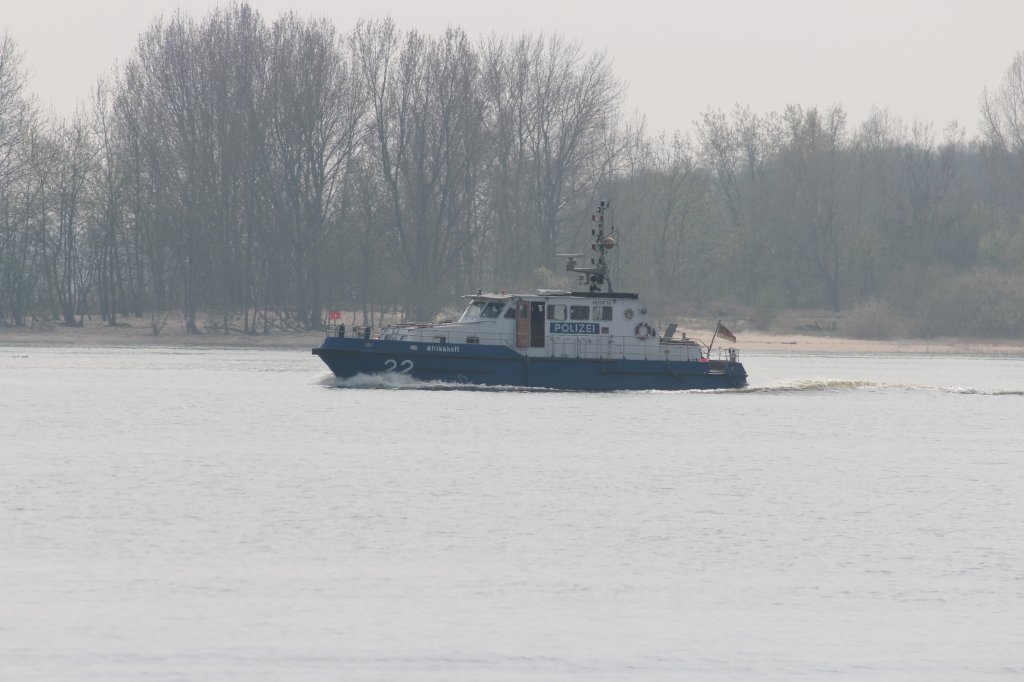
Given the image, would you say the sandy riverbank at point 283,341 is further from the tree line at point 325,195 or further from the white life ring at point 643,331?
the white life ring at point 643,331

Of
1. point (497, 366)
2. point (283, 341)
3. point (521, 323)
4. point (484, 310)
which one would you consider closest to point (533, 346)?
point (521, 323)

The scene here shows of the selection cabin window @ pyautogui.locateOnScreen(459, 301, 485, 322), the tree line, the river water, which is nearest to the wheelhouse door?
cabin window @ pyautogui.locateOnScreen(459, 301, 485, 322)

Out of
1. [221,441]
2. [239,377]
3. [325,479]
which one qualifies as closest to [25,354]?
[239,377]

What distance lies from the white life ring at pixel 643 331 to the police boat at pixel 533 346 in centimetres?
3

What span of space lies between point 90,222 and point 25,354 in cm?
1526

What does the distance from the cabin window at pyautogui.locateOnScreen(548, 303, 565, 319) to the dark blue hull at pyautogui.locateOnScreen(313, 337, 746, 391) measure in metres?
1.39

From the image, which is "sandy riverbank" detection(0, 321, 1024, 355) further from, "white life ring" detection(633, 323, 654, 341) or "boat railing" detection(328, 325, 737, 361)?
"white life ring" detection(633, 323, 654, 341)

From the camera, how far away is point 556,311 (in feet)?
162

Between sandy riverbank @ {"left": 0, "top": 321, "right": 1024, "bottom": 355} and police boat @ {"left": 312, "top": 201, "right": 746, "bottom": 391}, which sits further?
sandy riverbank @ {"left": 0, "top": 321, "right": 1024, "bottom": 355}

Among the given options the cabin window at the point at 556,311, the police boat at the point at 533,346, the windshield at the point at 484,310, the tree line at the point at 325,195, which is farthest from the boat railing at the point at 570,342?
the tree line at the point at 325,195

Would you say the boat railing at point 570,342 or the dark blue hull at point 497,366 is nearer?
the dark blue hull at point 497,366

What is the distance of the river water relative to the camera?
1706 cm

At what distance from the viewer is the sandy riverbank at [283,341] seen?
287 feet

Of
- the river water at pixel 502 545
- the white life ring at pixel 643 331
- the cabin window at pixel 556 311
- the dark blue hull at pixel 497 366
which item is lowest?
the river water at pixel 502 545
